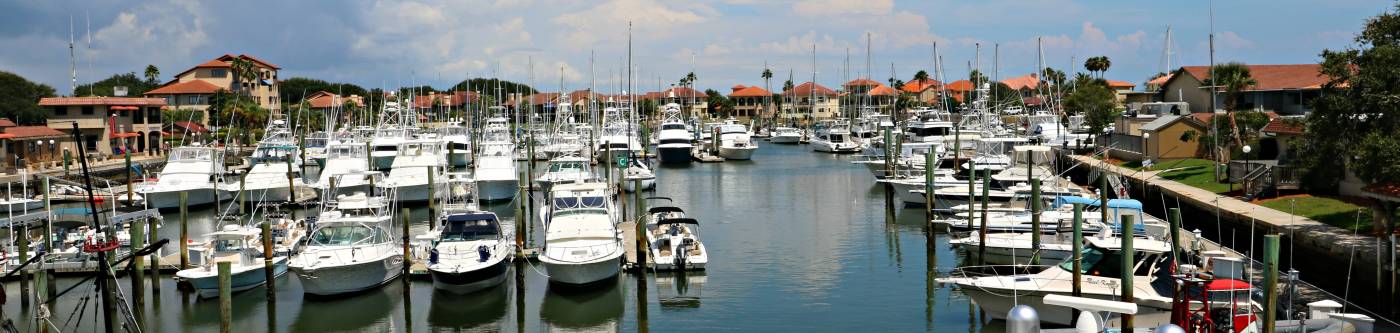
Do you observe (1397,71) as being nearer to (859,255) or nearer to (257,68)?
(859,255)

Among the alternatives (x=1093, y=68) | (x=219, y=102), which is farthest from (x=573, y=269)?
(x=1093, y=68)

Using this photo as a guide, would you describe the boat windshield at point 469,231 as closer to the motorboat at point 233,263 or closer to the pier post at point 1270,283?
the motorboat at point 233,263

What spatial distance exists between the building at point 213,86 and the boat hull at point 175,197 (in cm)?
5845

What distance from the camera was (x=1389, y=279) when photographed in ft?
88.7

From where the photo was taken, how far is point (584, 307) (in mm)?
31672

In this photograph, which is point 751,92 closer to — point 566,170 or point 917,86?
point 917,86

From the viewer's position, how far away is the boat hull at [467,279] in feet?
102

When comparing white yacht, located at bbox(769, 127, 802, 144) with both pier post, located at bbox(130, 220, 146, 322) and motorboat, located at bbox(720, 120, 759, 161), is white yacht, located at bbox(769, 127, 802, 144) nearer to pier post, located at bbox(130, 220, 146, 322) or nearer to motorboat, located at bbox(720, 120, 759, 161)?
motorboat, located at bbox(720, 120, 759, 161)

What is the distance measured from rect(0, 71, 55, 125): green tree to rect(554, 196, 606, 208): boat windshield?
249 ft

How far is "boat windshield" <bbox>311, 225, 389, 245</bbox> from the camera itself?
32.3m

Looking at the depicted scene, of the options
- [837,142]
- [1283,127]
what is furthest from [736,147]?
[1283,127]

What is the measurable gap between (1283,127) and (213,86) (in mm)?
104993

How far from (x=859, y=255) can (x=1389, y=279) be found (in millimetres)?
17720

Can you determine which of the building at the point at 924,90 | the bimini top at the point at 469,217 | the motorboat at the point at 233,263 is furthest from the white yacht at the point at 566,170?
the building at the point at 924,90
